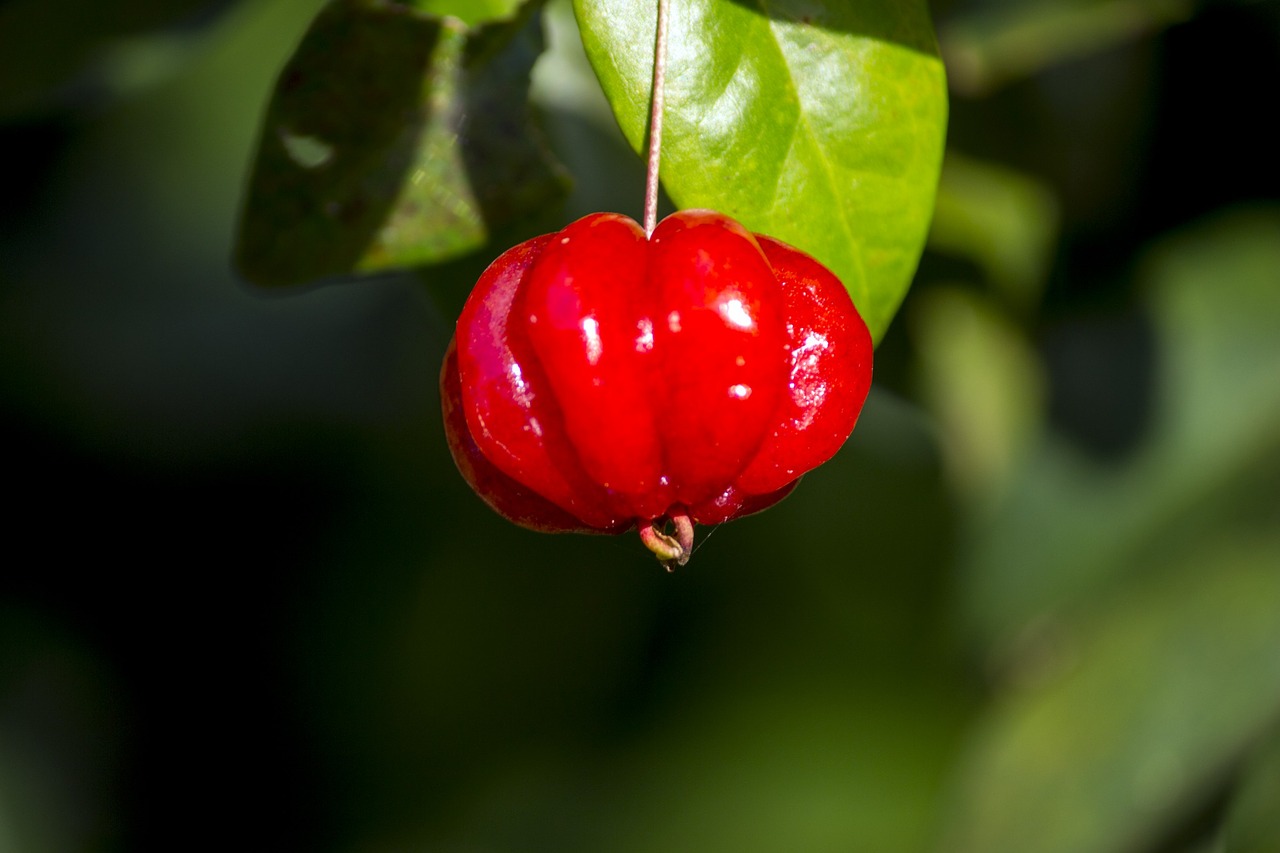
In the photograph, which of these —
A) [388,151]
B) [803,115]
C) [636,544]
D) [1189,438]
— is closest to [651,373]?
[803,115]

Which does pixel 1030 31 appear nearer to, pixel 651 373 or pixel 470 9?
pixel 470 9

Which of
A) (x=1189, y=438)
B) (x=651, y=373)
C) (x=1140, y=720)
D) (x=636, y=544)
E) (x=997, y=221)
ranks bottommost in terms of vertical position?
(x=636, y=544)

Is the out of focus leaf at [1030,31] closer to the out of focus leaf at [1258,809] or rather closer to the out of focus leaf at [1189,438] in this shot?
the out of focus leaf at [1189,438]

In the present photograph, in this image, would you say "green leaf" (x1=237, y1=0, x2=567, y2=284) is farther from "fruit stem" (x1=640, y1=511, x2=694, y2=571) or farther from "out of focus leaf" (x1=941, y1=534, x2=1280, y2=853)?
"out of focus leaf" (x1=941, y1=534, x2=1280, y2=853)

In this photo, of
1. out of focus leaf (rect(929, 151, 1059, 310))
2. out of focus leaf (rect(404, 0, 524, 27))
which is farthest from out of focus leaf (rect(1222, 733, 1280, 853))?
out of focus leaf (rect(404, 0, 524, 27))

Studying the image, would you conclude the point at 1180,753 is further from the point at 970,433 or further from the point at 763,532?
the point at 763,532
